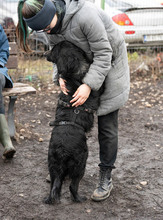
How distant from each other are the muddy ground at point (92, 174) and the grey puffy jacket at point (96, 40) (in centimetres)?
57

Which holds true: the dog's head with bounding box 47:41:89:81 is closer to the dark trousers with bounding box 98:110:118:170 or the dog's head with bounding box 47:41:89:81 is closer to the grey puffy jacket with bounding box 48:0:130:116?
the grey puffy jacket with bounding box 48:0:130:116

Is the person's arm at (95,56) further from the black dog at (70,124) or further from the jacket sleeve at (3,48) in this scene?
the jacket sleeve at (3,48)

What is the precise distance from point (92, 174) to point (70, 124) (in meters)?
0.93

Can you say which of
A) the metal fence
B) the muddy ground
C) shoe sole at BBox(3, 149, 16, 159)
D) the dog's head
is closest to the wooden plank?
the muddy ground

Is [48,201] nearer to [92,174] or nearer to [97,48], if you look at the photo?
[92,174]

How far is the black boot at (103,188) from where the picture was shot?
279 centimetres

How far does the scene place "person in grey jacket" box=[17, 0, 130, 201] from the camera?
2250 millimetres

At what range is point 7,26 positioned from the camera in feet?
19.2

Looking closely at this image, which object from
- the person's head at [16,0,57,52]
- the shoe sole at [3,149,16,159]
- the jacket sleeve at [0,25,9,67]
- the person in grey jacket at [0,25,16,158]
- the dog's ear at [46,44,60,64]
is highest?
the person's head at [16,0,57,52]

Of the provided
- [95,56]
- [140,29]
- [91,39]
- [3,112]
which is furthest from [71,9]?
[140,29]

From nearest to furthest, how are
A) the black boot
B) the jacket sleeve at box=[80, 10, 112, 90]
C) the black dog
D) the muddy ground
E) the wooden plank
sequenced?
the jacket sleeve at box=[80, 10, 112, 90]
the black dog
the muddy ground
the black boot
the wooden plank

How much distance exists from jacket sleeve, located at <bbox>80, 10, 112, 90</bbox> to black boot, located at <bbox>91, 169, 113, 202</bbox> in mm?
830

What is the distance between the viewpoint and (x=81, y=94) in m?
2.44

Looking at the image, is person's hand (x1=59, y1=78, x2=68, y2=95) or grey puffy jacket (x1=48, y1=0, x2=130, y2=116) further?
person's hand (x1=59, y1=78, x2=68, y2=95)
